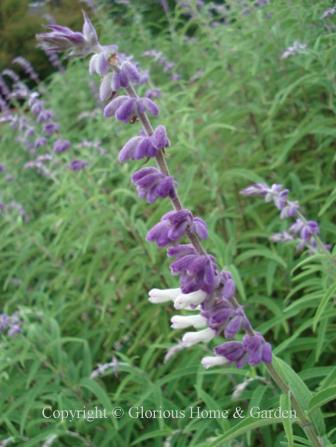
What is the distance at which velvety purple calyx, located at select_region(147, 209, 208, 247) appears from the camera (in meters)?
1.83

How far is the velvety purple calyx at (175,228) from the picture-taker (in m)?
1.83

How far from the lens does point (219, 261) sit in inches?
146

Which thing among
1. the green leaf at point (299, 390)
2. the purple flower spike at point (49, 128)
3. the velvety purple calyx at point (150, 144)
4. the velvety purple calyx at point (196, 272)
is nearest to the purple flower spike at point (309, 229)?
the green leaf at point (299, 390)

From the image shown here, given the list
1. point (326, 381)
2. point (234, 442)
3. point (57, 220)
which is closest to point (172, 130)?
point (57, 220)

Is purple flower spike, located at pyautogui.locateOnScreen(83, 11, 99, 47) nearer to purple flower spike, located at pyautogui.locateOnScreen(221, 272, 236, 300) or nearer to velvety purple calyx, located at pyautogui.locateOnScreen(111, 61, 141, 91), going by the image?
velvety purple calyx, located at pyautogui.locateOnScreen(111, 61, 141, 91)

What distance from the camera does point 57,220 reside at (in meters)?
5.38

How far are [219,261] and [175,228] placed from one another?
6.31ft

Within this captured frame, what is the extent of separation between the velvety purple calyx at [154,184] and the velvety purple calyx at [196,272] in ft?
0.74

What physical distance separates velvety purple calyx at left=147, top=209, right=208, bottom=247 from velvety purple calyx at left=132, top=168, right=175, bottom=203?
0.08 metres

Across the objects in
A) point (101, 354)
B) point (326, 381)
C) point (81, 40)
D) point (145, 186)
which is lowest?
point (101, 354)

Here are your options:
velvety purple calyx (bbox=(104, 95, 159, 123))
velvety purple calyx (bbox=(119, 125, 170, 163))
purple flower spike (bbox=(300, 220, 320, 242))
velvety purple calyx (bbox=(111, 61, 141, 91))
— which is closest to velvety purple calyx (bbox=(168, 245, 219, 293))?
velvety purple calyx (bbox=(119, 125, 170, 163))

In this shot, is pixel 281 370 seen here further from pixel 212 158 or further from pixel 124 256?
pixel 212 158

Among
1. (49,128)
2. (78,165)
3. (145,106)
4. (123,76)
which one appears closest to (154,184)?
(145,106)

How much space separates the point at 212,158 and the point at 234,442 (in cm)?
304
